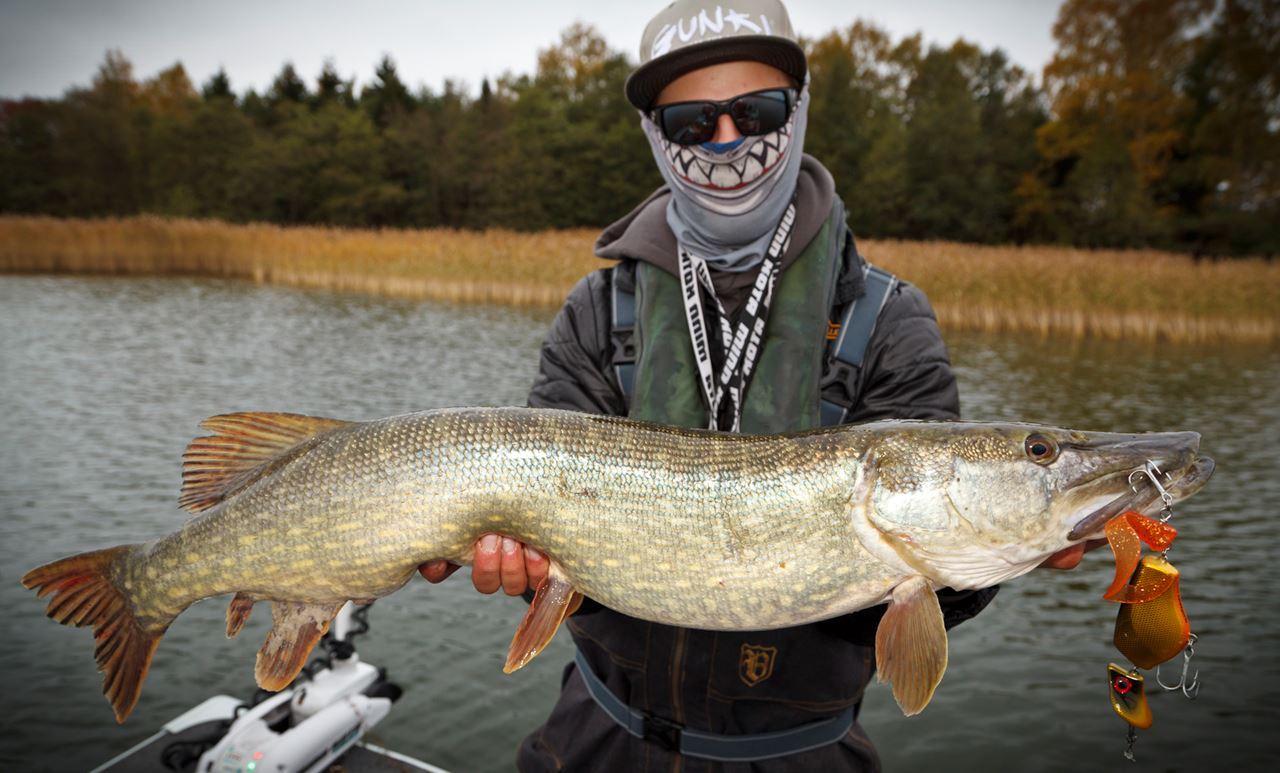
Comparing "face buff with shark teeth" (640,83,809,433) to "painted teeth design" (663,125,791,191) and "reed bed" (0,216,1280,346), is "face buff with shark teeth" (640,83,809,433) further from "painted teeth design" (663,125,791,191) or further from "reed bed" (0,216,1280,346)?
"reed bed" (0,216,1280,346)

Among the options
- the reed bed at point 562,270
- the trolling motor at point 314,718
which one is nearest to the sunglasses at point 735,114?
the trolling motor at point 314,718

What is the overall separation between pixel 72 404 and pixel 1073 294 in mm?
14634

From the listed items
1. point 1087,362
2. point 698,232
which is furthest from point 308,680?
point 1087,362

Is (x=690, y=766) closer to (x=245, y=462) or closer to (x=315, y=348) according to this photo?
(x=245, y=462)

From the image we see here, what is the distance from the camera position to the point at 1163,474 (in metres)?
1.61

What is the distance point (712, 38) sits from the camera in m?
2.14

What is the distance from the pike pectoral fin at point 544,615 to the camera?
1.85m

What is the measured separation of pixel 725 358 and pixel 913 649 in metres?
0.80

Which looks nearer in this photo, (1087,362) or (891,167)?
(1087,362)

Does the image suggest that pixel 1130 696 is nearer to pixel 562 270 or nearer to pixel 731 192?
pixel 731 192

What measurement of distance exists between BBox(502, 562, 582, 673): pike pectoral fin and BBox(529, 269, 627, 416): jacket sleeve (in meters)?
0.46

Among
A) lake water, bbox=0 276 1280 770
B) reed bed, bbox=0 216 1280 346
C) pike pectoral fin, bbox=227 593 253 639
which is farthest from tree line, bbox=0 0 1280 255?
pike pectoral fin, bbox=227 593 253 639

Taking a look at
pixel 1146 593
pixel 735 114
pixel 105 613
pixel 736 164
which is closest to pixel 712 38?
pixel 735 114

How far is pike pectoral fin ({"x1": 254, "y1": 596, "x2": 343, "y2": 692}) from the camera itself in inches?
73.8
